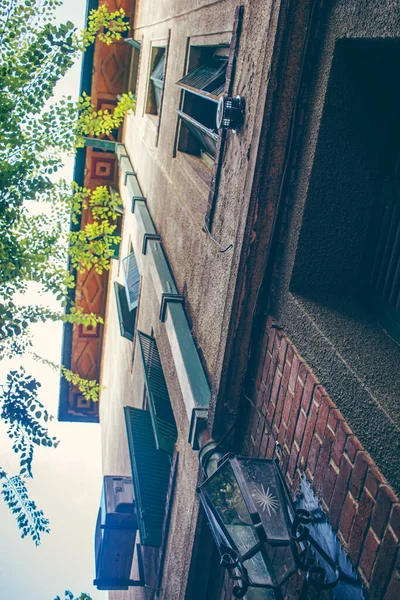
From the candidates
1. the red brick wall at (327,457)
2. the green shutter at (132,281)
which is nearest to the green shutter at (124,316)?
the green shutter at (132,281)

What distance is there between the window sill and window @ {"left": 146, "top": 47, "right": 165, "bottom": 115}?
6151 millimetres

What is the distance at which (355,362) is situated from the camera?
2176 millimetres

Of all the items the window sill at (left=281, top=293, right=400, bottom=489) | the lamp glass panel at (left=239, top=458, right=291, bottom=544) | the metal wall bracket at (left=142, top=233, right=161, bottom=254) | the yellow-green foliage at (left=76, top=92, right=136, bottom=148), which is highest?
the yellow-green foliage at (left=76, top=92, right=136, bottom=148)

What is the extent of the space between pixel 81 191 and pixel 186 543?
812cm

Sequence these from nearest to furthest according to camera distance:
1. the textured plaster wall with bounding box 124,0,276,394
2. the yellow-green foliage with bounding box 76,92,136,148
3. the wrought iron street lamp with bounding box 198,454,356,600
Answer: the wrought iron street lamp with bounding box 198,454,356,600, the textured plaster wall with bounding box 124,0,276,394, the yellow-green foliage with bounding box 76,92,136,148

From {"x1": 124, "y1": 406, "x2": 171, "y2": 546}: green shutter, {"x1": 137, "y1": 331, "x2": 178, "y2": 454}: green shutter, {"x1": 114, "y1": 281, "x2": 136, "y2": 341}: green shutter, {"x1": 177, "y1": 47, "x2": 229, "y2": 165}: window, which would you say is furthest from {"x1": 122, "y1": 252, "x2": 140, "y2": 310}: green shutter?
{"x1": 177, "y1": 47, "x2": 229, "y2": 165}: window

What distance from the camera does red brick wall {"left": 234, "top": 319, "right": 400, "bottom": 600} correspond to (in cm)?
175

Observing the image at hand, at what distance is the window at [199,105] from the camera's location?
5148mm

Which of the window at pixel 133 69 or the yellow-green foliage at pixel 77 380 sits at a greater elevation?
the window at pixel 133 69

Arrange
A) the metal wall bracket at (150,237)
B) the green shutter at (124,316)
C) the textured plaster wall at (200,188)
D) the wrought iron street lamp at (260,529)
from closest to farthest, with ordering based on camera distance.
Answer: the wrought iron street lamp at (260,529)
the textured plaster wall at (200,188)
the metal wall bracket at (150,237)
the green shutter at (124,316)

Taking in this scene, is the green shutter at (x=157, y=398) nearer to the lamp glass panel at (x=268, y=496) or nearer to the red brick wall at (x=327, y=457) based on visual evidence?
the red brick wall at (x=327, y=457)

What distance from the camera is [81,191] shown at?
10.9 metres

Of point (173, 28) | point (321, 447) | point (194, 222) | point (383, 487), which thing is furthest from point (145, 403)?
point (383, 487)

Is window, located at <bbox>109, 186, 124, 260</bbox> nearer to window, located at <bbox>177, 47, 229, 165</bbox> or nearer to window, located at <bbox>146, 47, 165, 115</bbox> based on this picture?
window, located at <bbox>146, 47, 165, 115</bbox>
